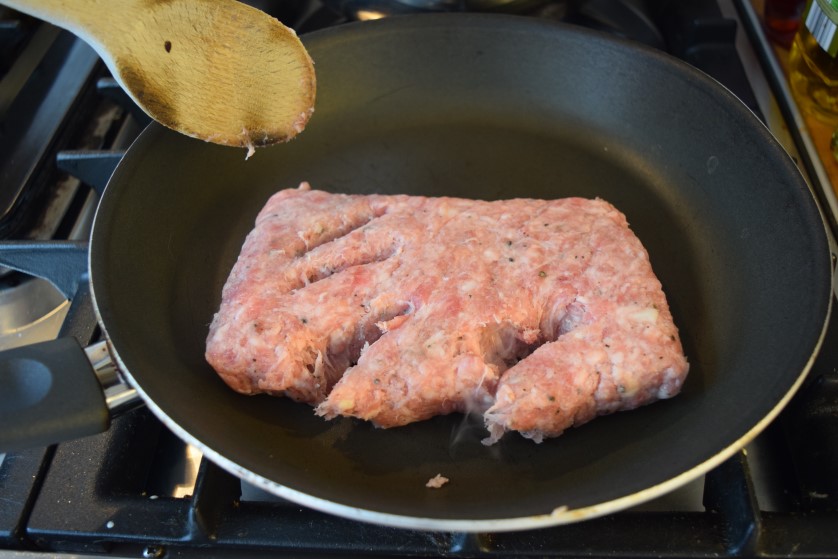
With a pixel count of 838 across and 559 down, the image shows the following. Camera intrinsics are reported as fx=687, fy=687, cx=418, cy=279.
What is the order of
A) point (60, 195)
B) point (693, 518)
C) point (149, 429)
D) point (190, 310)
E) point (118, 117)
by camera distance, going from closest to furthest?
point (693, 518)
point (149, 429)
point (190, 310)
point (60, 195)
point (118, 117)

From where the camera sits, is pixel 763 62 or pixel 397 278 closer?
pixel 397 278

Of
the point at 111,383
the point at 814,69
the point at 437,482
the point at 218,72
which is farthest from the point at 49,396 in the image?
the point at 814,69

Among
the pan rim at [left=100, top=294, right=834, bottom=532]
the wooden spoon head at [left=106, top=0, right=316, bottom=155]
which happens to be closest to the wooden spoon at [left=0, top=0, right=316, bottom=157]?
the wooden spoon head at [left=106, top=0, right=316, bottom=155]

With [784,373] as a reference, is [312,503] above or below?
below

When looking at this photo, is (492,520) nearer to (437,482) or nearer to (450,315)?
(437,482)

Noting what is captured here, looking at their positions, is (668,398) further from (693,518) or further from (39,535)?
(39,535)

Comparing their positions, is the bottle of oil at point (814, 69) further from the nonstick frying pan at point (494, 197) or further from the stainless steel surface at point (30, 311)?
the stainless steel surface at point (30, 311)

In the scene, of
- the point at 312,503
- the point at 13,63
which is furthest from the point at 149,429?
the point at 13,63

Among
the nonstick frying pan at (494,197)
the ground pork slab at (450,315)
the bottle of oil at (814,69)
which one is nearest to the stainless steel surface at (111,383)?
the nonstick frying pan at (494,197)
